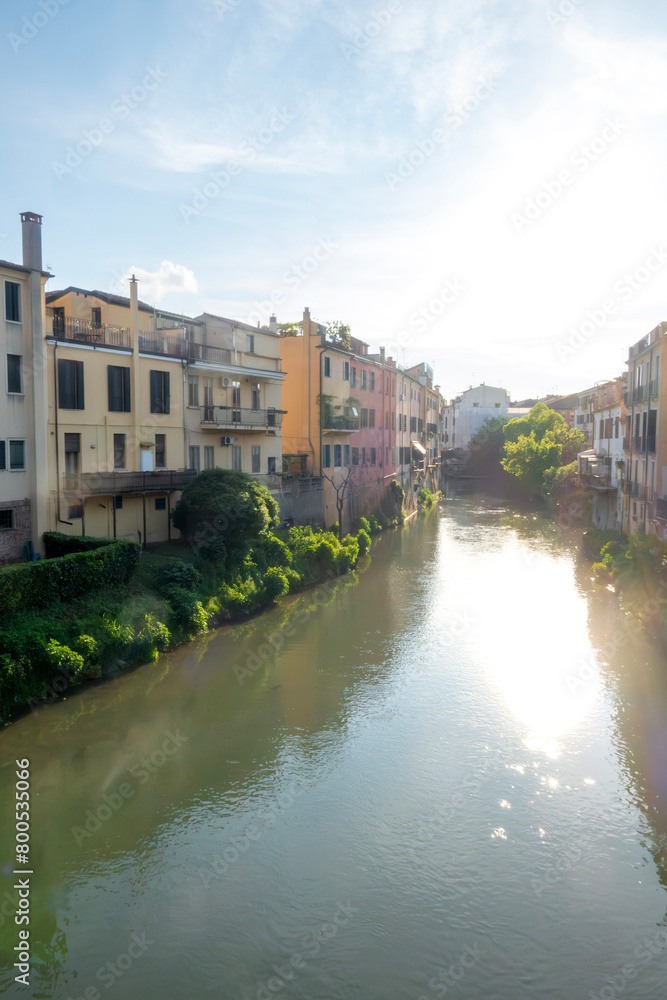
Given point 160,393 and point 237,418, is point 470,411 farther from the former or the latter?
point 160,393

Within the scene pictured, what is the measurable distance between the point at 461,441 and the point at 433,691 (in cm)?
8424

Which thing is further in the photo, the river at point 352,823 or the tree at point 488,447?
the tree at point 488,447

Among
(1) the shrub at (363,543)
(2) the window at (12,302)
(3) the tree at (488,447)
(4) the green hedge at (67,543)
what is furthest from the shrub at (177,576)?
(3) the tree at (488,447)

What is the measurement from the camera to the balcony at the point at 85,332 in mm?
22750

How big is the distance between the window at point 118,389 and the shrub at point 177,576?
19.4 ft

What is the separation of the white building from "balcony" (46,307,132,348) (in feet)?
248

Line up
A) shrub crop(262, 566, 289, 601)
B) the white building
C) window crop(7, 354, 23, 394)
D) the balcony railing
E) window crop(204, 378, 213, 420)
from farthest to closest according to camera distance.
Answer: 1. the white building
2. the balcony railing
3. window crop(204, 378, 213, 420)
4. shrub crop(262, 566, 289, 601)
5. window crop(7, 354, 23, 394)

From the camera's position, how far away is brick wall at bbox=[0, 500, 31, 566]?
20.3m

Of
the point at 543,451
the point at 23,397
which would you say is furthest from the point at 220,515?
the point at 543,451

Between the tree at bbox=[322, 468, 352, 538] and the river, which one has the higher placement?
the tree at bbox=[322, 468, 352, 538]

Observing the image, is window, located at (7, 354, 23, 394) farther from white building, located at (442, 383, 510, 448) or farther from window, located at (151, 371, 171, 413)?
white building, located at (442, 383, 510, 448)

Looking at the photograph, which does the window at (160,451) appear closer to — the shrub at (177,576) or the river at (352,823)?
the shrub at (177,576)

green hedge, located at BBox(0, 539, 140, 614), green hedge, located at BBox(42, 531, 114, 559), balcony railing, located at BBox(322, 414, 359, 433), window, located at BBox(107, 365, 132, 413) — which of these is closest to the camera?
green hedge, located at BBox(0, 539, 140, 614)

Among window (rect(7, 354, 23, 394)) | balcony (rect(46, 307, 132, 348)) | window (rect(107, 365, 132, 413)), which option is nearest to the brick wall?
window (rect(7, 354, 23, 394))
